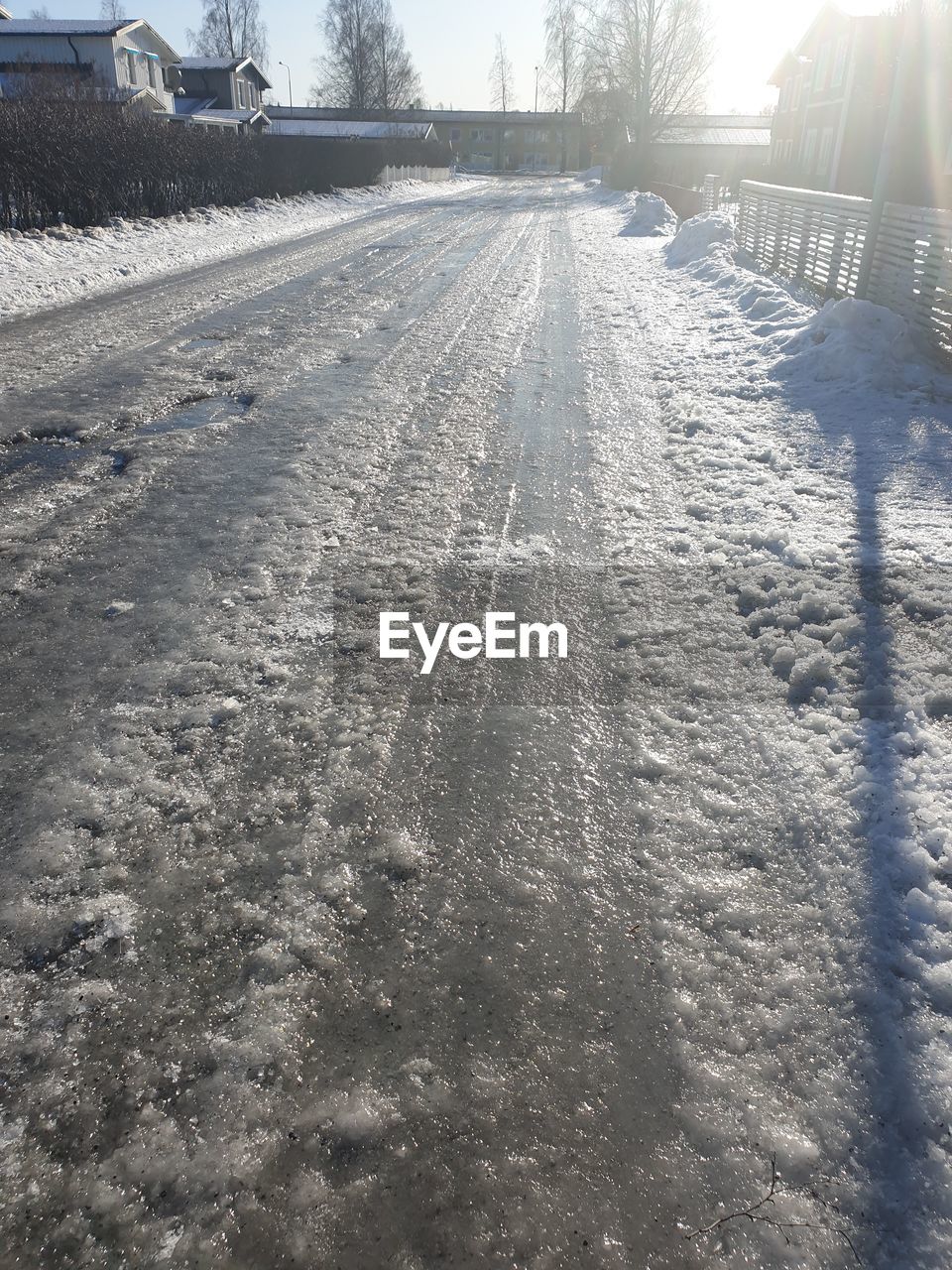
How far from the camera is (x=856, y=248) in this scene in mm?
10930

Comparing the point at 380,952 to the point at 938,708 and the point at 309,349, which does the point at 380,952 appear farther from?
the point at 309,349

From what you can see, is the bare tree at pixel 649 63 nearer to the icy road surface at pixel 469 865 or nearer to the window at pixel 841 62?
the window at pixel 841 62

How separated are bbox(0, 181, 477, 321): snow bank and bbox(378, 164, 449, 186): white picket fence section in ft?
59.7

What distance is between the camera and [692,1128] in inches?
72.8

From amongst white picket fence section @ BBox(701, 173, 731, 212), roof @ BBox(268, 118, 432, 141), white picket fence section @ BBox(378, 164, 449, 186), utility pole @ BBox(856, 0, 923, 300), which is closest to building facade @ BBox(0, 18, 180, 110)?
white picket fence section @ BBox(378, 164, 449, 186)

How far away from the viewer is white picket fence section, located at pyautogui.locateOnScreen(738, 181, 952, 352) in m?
8.42

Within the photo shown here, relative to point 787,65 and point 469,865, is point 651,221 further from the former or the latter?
point 469,865

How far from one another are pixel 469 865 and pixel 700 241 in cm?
1803

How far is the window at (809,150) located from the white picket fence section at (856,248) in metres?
26.1

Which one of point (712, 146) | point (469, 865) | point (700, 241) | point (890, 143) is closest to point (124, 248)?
point (700, 241)

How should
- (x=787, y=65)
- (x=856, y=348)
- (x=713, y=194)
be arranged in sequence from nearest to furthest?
(x=856, y=348) < (x=713, y=194) < (x=787, y=65)

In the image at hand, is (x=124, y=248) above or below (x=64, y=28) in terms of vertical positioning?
below

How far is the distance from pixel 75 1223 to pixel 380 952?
0.88 m

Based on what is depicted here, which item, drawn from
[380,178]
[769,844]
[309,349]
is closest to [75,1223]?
[769,844]
